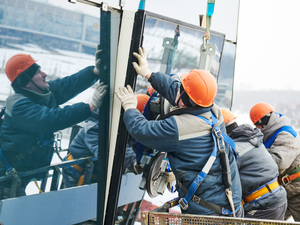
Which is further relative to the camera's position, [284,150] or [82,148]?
[284,150]

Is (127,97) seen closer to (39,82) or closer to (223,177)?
(39,82)

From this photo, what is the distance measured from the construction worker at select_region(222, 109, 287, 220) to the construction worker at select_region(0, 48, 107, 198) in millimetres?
1281

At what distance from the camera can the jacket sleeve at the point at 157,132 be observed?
2291mm

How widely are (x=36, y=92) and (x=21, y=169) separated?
50 cm

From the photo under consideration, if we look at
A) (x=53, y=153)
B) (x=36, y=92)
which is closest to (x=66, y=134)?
(x=53, y=153)

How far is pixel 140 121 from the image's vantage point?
7.79 ft

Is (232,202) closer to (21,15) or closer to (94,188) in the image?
(94,188)

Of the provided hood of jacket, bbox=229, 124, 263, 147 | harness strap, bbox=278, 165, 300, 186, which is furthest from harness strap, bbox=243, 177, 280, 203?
harness strap, bbox=278, 165, 300, 186

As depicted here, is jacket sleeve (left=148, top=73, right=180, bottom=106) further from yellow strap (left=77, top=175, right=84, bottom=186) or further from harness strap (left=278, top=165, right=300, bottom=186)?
harness strap (left=278, top=165, right=300, bottom=186)

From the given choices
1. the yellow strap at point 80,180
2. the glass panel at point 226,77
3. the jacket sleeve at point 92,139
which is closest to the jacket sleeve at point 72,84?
the jacket sleeve at point 92,139

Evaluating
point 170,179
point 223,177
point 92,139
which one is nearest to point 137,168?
point 170,179

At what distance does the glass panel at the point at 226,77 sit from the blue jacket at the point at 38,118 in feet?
6.68

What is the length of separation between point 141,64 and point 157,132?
577mm

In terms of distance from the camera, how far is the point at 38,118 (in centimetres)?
227
